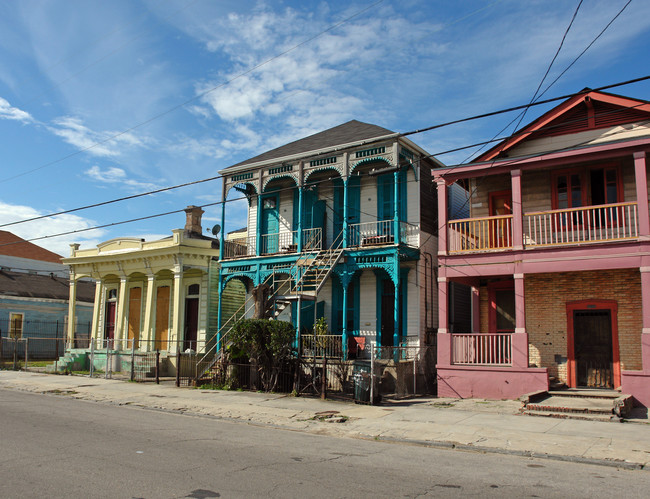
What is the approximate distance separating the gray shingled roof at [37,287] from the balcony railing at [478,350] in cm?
2832

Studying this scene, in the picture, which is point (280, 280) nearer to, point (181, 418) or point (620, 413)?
point (181, 418)

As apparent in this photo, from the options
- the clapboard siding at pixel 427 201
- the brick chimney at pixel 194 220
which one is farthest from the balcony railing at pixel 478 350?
the brick chimney at pixel 194 220

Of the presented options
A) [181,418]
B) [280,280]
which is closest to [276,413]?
[181,418]

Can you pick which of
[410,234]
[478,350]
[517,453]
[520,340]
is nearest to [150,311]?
[410,234]

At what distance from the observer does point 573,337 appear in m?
16.6

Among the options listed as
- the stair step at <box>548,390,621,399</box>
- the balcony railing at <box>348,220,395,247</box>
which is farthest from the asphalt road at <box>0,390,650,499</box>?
the balcony railing at <box>348,220,395,247</box>

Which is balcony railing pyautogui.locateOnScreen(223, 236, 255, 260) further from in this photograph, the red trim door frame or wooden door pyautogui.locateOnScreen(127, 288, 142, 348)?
the red trim door frame

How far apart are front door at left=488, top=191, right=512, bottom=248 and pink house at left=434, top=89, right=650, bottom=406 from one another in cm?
10

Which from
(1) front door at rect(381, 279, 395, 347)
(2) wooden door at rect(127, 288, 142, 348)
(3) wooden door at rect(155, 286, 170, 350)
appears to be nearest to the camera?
(1) front door at rect(381, 279, 395, 347)

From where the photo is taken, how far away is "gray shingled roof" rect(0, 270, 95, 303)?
34875mm

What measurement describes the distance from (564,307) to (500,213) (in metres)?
3.61

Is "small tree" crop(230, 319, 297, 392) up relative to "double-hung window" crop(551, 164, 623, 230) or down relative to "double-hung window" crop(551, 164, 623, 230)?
down

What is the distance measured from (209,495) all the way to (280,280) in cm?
1611

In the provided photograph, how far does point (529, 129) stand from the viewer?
56.3ft
